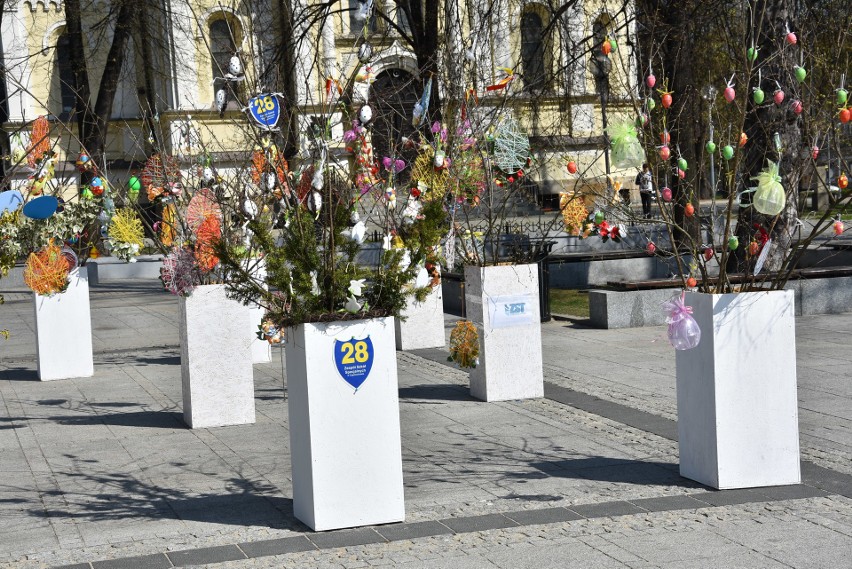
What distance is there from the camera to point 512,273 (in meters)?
11.5

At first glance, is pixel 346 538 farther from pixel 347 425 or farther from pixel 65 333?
pixel 65 333

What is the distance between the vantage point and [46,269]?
42.9 ft

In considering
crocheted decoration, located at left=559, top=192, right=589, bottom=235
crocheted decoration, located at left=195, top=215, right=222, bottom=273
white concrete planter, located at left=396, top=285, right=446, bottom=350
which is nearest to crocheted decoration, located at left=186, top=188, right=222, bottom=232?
crocheted decoration, located at left=195, top=215, right=222, bottom=273

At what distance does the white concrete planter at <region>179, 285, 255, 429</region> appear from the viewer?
10383 millimetres

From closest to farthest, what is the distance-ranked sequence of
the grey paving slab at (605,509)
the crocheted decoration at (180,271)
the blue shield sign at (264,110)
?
the grey paving slab at (605,509)
the blue shield sign at (264,110)
the crocheted decoration at (180,271)

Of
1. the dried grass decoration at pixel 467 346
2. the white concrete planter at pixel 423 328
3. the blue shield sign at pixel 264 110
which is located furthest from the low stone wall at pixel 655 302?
the blue shield sign at pixel 264 110

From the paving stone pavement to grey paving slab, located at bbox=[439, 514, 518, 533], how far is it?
0.02 m

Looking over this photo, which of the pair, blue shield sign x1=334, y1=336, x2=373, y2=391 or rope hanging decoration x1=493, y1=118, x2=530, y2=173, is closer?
blue shield sign x1=334, y1=336, x2=373, y2=391

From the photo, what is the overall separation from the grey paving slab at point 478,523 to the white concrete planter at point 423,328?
26.8ft

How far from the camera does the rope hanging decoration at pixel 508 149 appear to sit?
1222 centimetres

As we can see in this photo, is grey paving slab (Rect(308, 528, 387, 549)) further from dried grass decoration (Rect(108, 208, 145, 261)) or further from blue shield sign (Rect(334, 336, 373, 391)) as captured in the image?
dried grass decoration (Rect(108, 208, 145, 261))

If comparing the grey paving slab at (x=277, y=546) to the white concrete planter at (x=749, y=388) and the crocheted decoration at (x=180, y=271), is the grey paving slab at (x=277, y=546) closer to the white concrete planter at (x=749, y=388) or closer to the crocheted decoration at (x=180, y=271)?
the white concrete planter at (x=749, y=388)

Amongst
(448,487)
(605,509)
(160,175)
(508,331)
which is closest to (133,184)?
(160,175)

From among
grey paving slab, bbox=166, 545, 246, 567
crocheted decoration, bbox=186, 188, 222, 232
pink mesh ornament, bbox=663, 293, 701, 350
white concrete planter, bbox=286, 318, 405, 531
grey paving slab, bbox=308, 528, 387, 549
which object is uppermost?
crocheted decoration, bbox=186, 188, 222, 232
